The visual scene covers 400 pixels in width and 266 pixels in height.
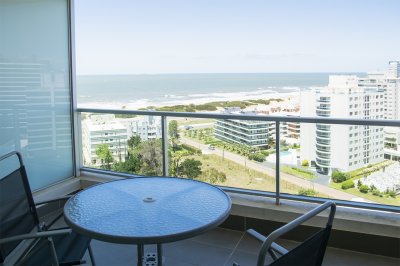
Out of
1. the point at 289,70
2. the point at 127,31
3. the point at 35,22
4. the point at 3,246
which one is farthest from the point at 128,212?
the point at 289,70

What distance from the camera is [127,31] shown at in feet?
48.1

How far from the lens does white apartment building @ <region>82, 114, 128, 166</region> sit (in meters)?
4.34

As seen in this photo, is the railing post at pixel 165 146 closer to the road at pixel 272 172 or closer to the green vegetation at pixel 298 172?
the road at pixel 272 172

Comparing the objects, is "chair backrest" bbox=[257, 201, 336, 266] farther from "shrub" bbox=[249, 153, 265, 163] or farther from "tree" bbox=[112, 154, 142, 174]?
"tree" bbox=[112, 154, 142, 174]

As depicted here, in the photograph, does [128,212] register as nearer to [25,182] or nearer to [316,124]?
[25,182]

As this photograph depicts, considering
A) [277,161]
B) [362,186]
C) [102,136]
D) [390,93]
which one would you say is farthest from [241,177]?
[102,136]

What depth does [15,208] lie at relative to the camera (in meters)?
2.22

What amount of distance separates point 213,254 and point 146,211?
1345 mm

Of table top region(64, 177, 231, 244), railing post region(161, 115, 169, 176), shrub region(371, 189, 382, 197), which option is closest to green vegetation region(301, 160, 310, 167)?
shrub region(371, 189, 382, 197)

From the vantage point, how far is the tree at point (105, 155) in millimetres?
4451

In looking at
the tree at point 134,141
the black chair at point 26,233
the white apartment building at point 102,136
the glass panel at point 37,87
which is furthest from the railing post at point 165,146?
the black chair at point 26,233

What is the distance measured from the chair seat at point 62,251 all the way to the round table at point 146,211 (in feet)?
0.86

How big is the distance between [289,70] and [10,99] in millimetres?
14513

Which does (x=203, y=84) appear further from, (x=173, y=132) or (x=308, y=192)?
(x=308, y=192)
